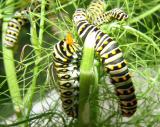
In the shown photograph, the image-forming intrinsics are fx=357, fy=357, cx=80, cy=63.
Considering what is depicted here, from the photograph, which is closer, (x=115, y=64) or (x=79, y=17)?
(x=115, y=64)

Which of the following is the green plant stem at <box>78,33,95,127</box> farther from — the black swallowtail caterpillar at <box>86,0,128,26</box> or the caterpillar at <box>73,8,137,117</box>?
the black swallowtail caterpillar at <box>86,0,128,26</box>

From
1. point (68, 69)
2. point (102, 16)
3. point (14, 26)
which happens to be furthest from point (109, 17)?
point (14, 26)

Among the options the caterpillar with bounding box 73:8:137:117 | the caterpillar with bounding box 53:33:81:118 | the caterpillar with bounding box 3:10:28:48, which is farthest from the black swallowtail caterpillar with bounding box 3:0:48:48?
the caterpillar with bounding box 73:8:137:117

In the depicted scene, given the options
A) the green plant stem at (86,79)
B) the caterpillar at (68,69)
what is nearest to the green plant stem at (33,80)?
the caterpillar at (68,69)

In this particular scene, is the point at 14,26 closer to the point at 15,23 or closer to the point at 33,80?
the point at 15,23

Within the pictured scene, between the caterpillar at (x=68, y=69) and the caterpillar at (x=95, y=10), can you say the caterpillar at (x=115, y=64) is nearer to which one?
the caterpillar at (x=68, y=69)

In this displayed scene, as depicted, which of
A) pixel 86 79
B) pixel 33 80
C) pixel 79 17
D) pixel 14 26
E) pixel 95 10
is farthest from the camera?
pixel 14 26
